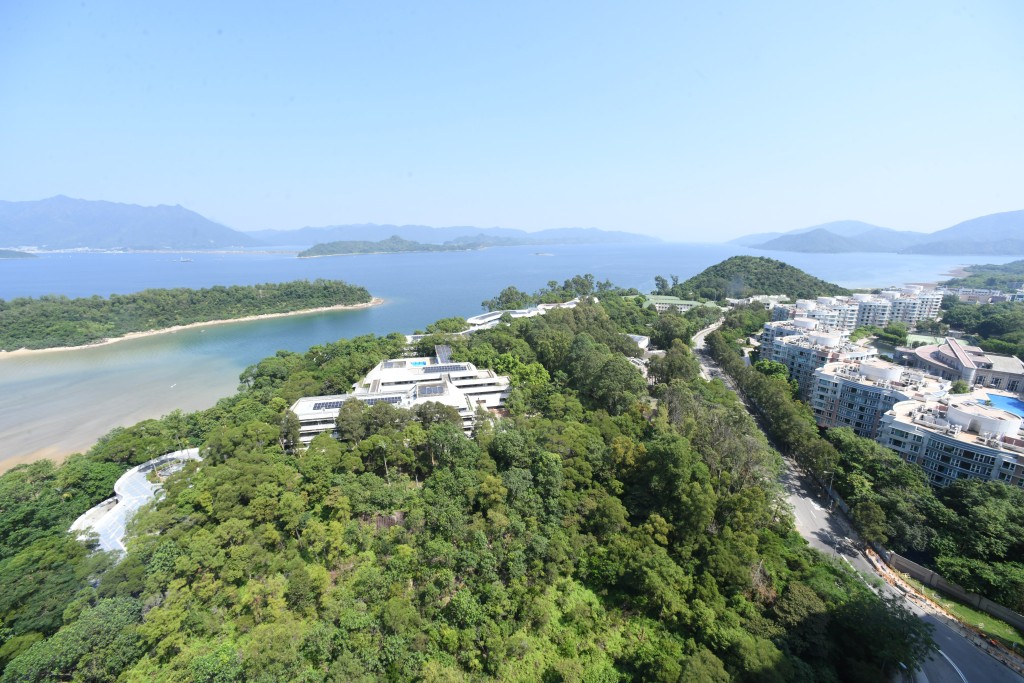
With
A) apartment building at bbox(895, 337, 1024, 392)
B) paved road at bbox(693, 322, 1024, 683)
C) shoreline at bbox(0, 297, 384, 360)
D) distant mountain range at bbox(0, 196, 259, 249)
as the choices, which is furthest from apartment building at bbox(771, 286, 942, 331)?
distant mountain range at bbox(0, 196, 259, 249)

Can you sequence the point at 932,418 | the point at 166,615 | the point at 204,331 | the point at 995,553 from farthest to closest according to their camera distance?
1. the point at 204,331
2. the point at 932,418
3. the point at 995,553
4. the point at 166,615

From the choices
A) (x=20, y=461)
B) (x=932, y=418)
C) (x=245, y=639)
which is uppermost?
(x=932, y=418)

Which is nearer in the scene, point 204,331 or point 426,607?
point 426,607

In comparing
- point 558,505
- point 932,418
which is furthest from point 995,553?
point 558,505

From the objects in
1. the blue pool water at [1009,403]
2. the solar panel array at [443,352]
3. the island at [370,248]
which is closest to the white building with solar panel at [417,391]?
the solar panel array at [443,352]

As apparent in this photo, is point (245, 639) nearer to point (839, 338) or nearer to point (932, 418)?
point (932, 418)
